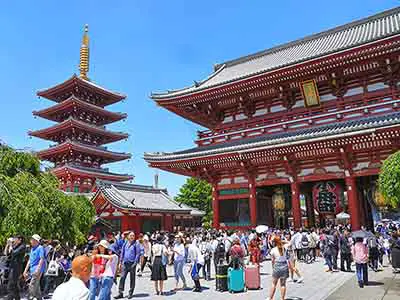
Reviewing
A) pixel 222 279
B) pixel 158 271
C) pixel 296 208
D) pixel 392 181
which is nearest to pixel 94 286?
pixel 158 271

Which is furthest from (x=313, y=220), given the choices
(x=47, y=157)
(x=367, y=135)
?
(x=47, y=157)

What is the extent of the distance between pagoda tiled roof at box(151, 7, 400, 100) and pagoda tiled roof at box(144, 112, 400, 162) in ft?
11.8

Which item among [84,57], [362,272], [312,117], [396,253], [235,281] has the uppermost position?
[84,57]

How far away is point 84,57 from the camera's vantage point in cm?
4828

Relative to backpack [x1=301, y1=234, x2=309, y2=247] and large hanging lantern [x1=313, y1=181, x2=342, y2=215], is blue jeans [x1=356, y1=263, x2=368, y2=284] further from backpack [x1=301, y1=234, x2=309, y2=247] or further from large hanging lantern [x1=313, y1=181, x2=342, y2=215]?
large hanging lantern [x1=313, y1=181, x2=342, y2=215]

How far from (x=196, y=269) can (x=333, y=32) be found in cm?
2227

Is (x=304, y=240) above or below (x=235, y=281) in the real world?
above

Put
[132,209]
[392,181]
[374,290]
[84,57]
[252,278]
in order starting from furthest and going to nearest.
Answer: [84,57] → [132,209] → [252,278] → [374,290] → [392,181]

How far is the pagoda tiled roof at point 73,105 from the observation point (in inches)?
1562

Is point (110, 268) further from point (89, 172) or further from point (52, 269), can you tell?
point (89, 172)

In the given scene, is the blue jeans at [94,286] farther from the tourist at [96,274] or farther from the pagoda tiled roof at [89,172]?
the pagoda tiled roof at [89,172]

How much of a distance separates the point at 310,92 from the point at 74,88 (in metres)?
30.2

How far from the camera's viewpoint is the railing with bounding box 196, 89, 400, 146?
17.7 m

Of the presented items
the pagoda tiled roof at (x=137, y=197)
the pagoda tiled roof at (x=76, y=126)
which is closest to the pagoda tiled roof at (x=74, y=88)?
the pagoda tiled roof at (x=76, y=126)
